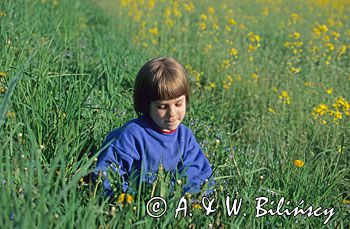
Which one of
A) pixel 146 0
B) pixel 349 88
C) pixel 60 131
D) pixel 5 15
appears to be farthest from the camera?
pixel 146 0

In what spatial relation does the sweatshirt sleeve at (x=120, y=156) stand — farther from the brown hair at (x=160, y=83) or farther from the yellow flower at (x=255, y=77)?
the yellow flower at (x=255, y=77)

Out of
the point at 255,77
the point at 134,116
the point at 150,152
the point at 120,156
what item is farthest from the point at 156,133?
the point at 255,77

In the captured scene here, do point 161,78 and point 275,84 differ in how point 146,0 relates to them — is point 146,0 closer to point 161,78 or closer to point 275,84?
point 275,84

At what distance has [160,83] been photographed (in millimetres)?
2621

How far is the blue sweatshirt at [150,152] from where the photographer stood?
8.48 ft

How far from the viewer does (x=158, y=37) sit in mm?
6293

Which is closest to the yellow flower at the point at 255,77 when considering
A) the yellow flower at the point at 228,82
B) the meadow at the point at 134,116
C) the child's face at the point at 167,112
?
the meadow at the point at 134,116

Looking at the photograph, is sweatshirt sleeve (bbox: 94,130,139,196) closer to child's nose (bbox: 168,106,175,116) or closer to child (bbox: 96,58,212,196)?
child (bbox: 96,58,212,196)

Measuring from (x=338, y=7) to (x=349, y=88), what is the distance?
668 cm

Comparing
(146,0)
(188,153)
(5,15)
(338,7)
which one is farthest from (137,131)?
(338,7)

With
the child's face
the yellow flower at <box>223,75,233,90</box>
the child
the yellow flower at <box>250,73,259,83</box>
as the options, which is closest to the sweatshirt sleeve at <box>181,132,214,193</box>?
the child

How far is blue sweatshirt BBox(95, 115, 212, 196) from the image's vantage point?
2.59 m

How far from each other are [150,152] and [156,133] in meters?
0.10

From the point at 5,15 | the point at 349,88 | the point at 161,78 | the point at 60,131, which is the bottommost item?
the point at 349,88
